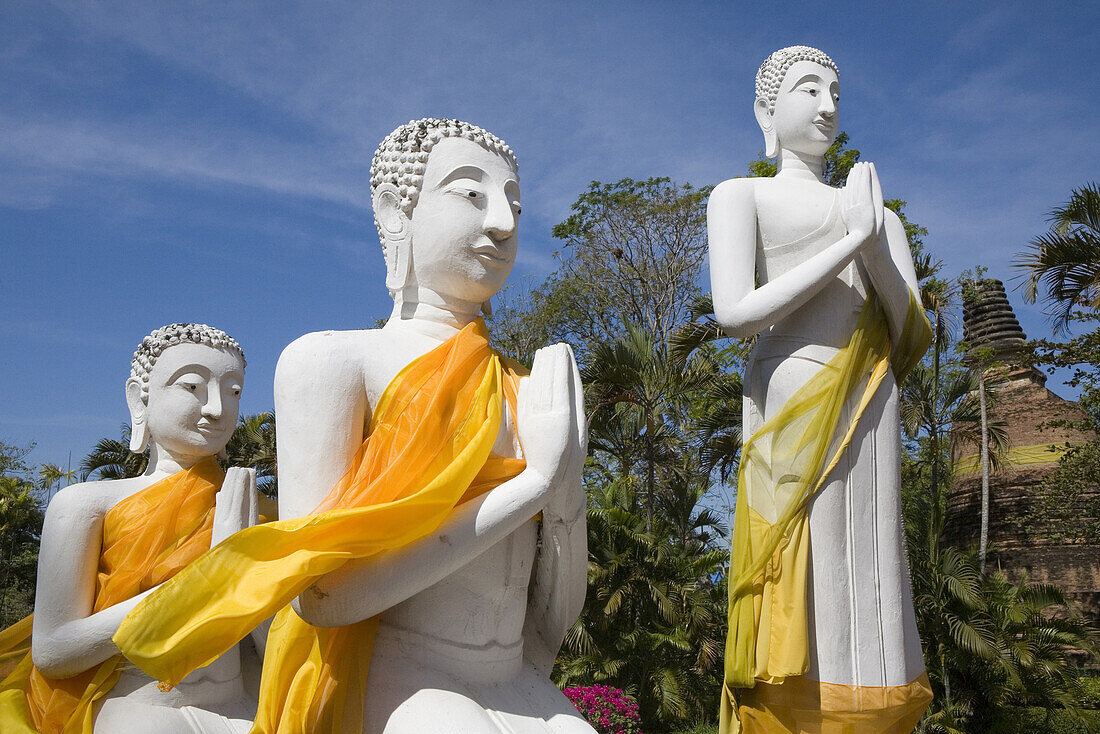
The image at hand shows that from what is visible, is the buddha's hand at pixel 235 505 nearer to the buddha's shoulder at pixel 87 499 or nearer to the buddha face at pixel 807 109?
the buddha's shoulder at pixel 87 499

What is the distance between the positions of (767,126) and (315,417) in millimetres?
2968

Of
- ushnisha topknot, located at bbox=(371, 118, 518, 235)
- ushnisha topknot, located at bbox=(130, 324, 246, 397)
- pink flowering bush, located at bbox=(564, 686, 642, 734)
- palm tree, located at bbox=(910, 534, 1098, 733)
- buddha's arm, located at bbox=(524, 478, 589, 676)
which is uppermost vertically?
ushnisha topknot, located at bbox=(371, 118, 518, 235)

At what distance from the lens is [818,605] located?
3.68 m

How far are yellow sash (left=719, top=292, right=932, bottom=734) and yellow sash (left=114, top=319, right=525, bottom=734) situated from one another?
1.62 m

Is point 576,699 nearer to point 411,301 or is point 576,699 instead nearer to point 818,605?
point 818,605

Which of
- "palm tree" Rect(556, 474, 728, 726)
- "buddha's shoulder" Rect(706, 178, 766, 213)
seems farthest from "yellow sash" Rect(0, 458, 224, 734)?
"palm tree" Rect(556, 474, 728, 726)

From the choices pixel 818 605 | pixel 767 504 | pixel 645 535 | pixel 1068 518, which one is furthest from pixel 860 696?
pixel 1068 518

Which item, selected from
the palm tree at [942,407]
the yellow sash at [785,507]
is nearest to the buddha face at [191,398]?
the yellow sash at [785,507]

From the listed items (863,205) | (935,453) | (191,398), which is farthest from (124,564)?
(935,453)

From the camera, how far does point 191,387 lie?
363 cm

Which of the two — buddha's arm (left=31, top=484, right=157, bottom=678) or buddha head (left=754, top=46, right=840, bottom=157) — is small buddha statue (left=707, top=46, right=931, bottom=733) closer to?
buddha head (left=754, top=46, right=840, bottom=157)

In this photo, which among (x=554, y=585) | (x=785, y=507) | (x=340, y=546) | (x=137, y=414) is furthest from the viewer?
(x=137, y=414)

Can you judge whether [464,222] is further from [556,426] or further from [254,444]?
[254,444]

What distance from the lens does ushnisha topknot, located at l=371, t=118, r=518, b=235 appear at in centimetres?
261
